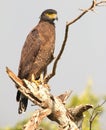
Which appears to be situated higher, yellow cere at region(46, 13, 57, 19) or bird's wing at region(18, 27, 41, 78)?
yellow cere at region(46, 13, 57, 19)

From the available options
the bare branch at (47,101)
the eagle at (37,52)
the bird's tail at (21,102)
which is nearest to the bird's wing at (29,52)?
the eagle at (37,52)

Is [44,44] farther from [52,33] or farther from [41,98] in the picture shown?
[41,98]

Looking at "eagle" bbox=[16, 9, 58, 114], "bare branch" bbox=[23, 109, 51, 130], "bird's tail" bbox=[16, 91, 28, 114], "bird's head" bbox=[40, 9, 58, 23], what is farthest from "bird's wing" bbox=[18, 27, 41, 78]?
"bare branch" bbox=[23, 109, 51, 130]

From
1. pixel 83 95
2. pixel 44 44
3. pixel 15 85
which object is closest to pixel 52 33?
pixel 44 44

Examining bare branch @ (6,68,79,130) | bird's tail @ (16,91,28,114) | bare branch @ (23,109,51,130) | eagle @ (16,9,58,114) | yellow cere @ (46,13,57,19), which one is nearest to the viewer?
bare branch @ (23,109,51,130)

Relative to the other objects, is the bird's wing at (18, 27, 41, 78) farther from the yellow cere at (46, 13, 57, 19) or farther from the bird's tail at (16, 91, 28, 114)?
the bird's tail at (16, 91, 28, 114)

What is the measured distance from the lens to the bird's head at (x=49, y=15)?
1353cm

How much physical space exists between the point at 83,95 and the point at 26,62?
8479 millimetres

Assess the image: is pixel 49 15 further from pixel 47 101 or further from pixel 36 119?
pixel 36 119

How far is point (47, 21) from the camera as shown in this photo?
44.7 feet

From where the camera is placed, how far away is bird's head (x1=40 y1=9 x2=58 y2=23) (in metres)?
13.5

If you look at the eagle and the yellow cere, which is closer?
the eagle

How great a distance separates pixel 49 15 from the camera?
1362 cm

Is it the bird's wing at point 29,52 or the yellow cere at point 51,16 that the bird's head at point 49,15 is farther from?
the bird's wing at point 29,52
